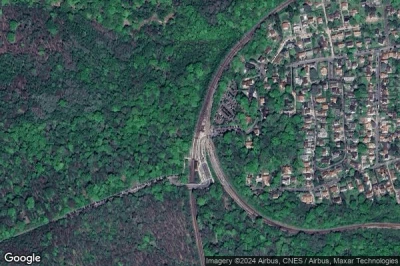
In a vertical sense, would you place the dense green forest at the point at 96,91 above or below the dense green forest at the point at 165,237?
above

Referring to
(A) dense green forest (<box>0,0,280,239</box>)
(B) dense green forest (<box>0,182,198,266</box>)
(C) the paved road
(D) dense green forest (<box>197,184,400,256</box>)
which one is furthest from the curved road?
(B) dense green forest (<box>0,182,198,266</box>)

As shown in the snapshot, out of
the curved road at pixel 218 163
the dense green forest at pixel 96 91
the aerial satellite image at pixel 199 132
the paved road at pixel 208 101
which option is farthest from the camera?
the paved road at pixel 208 101

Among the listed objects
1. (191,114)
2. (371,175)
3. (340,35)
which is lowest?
(371,175)

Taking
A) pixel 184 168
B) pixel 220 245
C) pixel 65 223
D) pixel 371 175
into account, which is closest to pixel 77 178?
pixel 65 223

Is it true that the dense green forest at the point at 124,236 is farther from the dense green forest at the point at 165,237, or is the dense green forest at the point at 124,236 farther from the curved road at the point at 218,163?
the curved road at the point at 218,163

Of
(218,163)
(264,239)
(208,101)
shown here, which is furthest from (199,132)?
(264,239)

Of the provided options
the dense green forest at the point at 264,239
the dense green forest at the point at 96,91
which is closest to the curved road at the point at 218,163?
the dense green forest at the point at 264,239

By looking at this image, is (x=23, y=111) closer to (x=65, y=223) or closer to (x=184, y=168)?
(x=65, y=223)
